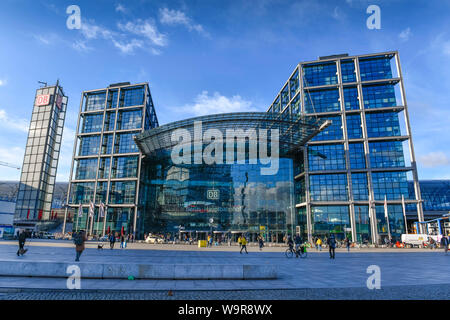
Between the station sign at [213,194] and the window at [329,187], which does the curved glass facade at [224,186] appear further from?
the window at [329,187]

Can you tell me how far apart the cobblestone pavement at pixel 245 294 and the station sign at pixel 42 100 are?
102 meters

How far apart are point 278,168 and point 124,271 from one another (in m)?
50.3

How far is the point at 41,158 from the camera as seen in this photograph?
277 feet

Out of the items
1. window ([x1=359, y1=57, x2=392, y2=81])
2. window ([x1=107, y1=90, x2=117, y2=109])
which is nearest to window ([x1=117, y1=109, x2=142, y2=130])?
window ([x1=107, y1=90, x2=117, y2=109])

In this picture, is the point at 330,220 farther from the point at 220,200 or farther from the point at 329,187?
the point at 220,200

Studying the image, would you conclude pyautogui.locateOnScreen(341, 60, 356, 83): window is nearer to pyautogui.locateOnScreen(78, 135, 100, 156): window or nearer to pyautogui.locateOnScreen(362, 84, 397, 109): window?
pyautogui.locateOnScreen(362, 84, 397, 109): window

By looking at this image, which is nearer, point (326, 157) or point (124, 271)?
point (124, 271)

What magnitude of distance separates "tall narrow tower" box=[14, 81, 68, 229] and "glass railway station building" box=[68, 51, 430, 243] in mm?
26157

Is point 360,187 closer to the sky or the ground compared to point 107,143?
closer to the ground

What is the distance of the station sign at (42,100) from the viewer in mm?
90250

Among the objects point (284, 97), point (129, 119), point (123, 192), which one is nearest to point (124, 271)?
point (123, 192)

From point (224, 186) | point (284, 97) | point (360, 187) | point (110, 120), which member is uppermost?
point (284, 97)

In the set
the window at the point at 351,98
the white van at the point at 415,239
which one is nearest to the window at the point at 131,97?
the window at the point at 351,98
